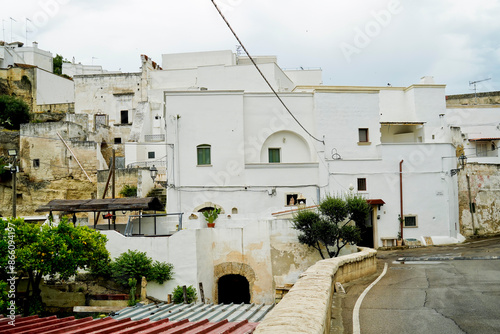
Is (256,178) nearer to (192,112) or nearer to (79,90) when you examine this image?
(192,112)

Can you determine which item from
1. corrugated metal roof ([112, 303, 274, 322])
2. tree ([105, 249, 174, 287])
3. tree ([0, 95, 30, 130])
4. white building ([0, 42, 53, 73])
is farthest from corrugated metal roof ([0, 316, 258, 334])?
white building ([0, 42, 53, 73])

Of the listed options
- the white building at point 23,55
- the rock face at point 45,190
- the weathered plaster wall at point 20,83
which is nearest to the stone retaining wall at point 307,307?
the rock face at point 45,190

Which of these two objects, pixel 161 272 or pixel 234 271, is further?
pixel 234 271

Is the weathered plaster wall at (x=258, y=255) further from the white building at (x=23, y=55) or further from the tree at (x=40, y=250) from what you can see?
the white building at (x=23, y=55)

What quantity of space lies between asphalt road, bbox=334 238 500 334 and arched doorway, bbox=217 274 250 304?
8216 millimetres

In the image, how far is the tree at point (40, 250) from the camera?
14.4 meters

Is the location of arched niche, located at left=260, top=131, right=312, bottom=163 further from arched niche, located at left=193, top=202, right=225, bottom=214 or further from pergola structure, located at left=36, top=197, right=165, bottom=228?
pergola structure, located at left=36, top=197, right=165, bottom=228

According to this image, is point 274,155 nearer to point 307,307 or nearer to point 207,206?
point 207,206

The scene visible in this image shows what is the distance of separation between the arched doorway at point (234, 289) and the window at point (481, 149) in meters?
22.4

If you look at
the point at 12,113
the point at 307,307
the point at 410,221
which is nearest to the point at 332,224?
the point at 410,221

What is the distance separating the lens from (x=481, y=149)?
3606 cm

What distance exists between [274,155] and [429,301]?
63.2 ft

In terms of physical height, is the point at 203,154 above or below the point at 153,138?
below

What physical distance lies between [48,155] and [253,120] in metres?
18.9
